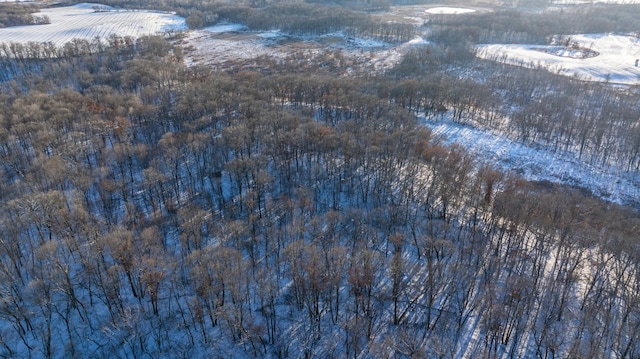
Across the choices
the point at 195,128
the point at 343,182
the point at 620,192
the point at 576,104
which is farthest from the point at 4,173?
the point at 576,104

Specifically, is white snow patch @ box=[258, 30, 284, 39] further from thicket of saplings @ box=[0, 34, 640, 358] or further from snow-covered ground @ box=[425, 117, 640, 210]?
thicket of saplings @ box=[0, 34, 640, 358]

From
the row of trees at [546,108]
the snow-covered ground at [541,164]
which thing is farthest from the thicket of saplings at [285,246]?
the row of trees at [546,108]

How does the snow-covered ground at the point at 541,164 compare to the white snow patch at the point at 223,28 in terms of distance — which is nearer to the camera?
the snow-covered ground at the point at 541,164

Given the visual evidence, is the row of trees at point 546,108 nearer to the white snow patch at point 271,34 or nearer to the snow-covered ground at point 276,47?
the snow-covered ground at point 276,47

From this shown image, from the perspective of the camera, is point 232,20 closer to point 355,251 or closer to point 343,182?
point 343,182

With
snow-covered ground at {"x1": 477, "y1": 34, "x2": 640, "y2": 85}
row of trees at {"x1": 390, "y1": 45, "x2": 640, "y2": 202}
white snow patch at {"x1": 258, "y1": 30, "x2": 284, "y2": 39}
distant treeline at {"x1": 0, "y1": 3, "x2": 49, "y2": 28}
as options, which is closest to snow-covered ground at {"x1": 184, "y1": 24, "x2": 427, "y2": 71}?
white snow patch at {"x1": 258, "y1": 30, "x2": 284, "y2": 39}
